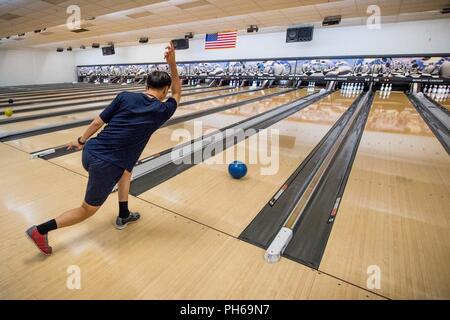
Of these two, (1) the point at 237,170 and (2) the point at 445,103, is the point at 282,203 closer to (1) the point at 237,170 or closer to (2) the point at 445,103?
(1) the point at 237,170

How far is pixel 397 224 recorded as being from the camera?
1.74 metres

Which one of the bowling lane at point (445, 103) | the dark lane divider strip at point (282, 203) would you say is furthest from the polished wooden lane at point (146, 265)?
the bowling lane at point (445, 103)

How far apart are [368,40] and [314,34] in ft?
6.36

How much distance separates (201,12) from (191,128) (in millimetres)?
5023

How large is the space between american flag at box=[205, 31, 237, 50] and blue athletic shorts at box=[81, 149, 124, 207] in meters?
11.0

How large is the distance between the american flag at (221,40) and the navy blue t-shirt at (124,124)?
428 inches

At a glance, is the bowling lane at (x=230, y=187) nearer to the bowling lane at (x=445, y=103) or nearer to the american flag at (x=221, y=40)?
the bowling lane at (x=445, y=103)

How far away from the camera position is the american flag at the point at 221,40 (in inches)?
440

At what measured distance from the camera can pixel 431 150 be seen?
325cm

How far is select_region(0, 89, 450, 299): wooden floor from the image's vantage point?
Answer: 123cm

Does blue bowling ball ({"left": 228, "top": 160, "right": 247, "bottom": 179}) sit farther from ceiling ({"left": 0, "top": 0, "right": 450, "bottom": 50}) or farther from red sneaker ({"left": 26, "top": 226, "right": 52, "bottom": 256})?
ceiling ({"left": 0, "top": 0, "right": 450, "bottom": 50})

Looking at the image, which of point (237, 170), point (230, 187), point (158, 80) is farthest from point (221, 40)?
point (158, 80)
